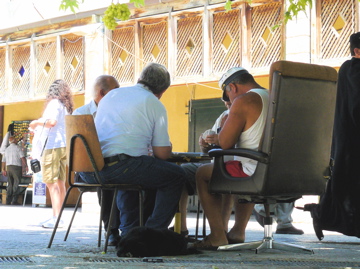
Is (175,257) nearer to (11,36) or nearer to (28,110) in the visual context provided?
(11,36)

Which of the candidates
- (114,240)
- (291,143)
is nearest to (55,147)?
(114,240)

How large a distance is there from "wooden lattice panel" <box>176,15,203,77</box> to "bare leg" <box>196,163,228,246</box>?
21.6ft

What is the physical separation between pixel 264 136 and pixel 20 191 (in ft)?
46.2

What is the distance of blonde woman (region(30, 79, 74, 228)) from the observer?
8.46 m

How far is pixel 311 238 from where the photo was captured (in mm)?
7531

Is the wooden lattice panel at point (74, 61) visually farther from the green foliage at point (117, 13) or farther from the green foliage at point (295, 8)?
the green foliage at point (117, 13)

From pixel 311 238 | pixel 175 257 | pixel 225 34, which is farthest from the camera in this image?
pixel 225 34

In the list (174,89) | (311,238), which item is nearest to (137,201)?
(311,238)

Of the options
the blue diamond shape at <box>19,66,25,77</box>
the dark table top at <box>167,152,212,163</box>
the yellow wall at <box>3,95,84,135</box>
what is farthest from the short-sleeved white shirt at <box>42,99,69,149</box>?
the yellow wall at <box>3,95,84,135</box>

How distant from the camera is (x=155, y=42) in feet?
42.3

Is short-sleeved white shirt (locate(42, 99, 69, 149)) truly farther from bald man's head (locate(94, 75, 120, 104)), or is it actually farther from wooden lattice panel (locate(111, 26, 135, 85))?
wooden lattice panel (locate(111, 26, 135, 85))

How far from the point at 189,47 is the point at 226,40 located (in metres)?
0.66

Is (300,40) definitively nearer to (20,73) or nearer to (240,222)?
(240,222)

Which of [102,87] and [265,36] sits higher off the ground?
[265,36]
